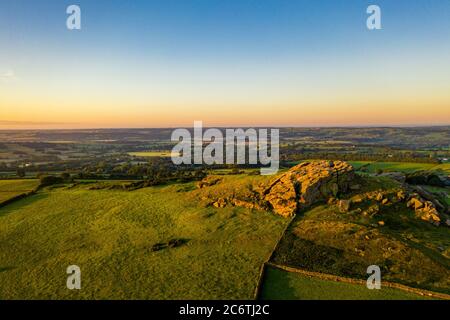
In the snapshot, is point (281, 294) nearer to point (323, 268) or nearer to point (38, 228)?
point (323, 268)

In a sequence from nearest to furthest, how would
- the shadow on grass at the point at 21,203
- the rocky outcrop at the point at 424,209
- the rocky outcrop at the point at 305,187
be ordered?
the rocky outcrop at the point at 424,209 → the rocky outcrop at the point at 305,187 → the shadow on grass at the point at 21,203

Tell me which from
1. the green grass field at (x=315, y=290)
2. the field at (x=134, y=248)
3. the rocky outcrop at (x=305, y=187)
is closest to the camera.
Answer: the green grass field at (x=315, y=290)

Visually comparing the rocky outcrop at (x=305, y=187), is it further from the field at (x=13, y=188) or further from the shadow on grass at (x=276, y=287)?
the field at (x=13, y=188)

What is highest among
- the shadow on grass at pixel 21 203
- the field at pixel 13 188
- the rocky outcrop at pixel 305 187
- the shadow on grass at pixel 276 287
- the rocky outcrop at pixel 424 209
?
the rocky outcrop at pixel 305 187

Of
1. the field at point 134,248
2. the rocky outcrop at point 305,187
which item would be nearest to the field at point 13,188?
the field at point 134,248

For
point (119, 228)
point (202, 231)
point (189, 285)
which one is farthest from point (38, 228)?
point (189, 285)

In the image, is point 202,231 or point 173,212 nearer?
point 202,231

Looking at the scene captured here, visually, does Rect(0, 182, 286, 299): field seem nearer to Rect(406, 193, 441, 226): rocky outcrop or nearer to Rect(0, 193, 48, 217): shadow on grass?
Rect(0, 193, 48, 217): shadow on grass
